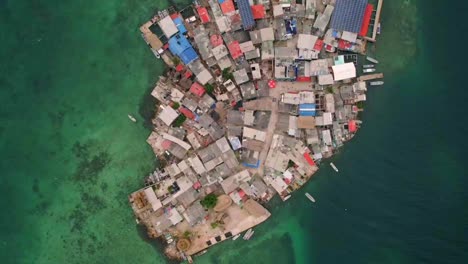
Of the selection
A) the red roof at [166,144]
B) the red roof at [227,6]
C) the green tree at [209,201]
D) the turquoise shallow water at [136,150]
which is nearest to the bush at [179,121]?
the red roof at [166,144]

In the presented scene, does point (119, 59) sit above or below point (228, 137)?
above

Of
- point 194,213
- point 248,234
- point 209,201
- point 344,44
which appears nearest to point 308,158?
point 248,234

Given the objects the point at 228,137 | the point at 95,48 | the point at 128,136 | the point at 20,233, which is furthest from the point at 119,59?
the point at 20,233

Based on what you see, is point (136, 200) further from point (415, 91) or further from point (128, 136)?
point (415, 91)

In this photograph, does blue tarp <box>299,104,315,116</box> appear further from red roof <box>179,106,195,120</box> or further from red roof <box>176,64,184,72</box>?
red roof <box>176,64,184,72</box>

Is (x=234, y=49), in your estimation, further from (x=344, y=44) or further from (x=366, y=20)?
(x=366, y=20)

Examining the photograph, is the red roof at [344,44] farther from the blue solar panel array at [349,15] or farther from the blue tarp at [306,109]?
the blue tarp at [306,109]
